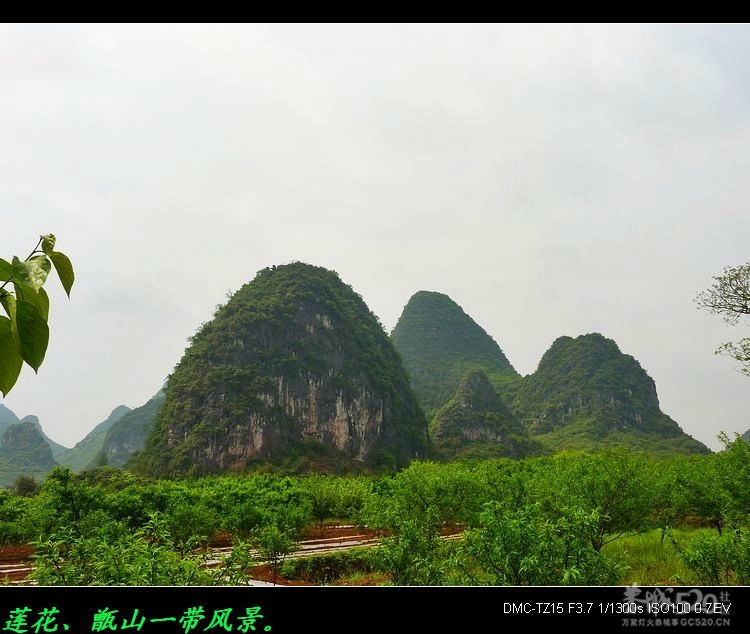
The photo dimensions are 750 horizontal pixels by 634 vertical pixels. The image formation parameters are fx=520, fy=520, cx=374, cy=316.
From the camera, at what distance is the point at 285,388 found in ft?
170

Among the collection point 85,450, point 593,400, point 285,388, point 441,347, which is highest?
point 441,347

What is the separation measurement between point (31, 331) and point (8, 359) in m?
0.06

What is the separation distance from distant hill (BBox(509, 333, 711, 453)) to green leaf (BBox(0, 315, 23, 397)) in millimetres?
70834

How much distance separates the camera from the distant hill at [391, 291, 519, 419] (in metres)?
87.9

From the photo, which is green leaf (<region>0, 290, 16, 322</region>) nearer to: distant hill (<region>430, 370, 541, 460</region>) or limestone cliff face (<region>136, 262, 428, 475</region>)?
limestone cliff face (<region>136, 262, 428, 475</region>)

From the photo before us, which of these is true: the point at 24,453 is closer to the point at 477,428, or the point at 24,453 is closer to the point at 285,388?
the point at 285,388

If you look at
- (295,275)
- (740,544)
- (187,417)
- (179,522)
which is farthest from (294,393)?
(740,544)

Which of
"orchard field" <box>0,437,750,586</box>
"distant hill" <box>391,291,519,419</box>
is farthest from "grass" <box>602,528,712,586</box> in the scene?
"distant hill" <box>391,291,519,419</box>

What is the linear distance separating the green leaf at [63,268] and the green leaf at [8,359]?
8cm
